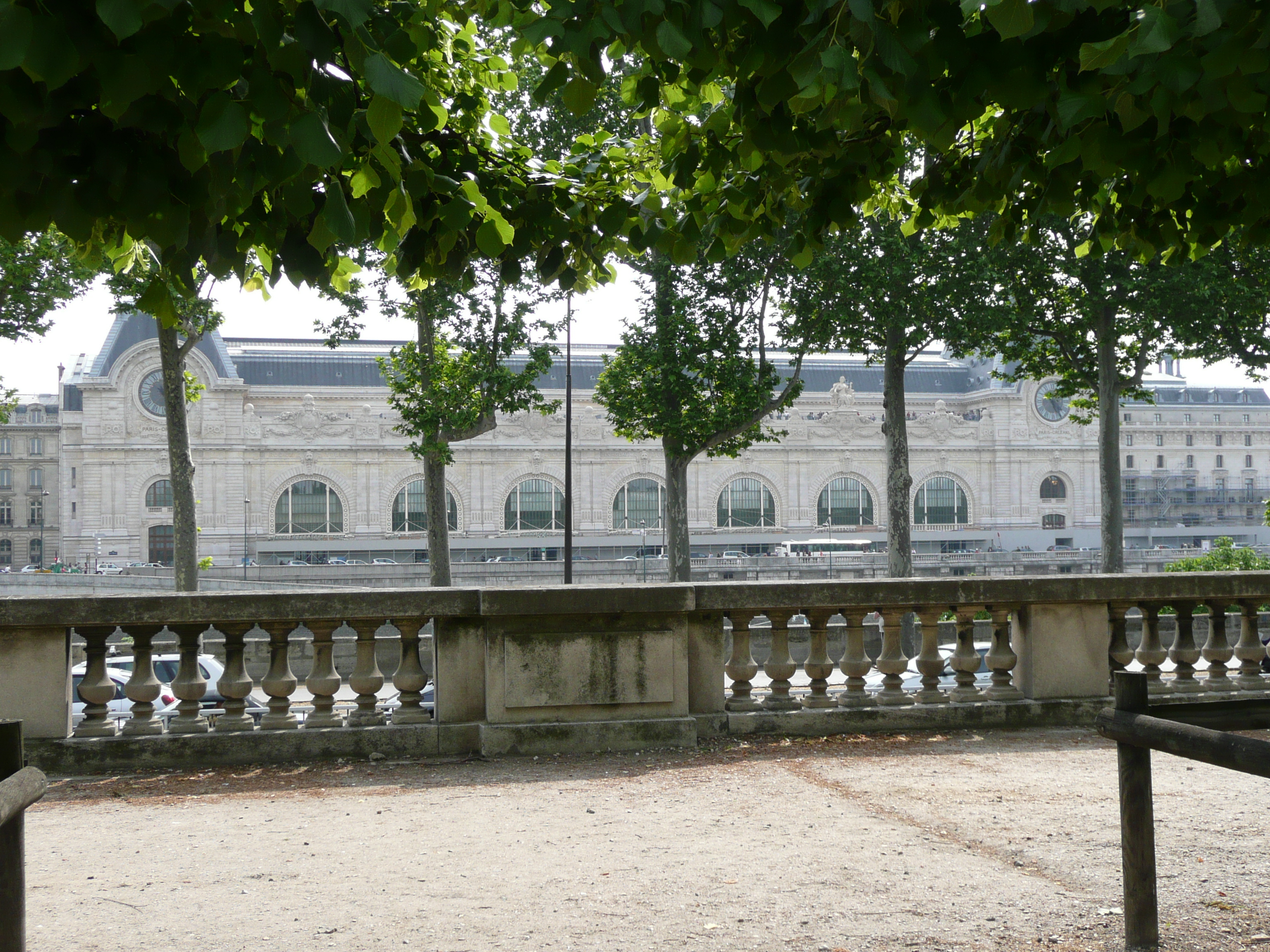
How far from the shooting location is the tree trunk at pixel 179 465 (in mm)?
23203

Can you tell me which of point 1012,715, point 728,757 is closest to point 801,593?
point 728,757

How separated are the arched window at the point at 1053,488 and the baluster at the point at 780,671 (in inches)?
3466

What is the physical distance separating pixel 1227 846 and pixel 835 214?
2894 mm

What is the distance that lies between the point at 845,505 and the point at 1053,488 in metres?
19.8

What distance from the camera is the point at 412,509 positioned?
258ft

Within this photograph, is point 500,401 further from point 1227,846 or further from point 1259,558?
point 1227,846

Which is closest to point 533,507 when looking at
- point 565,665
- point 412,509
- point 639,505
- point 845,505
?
point 639,505

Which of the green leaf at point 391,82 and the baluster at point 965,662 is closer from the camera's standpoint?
the green leaf at point 391,82

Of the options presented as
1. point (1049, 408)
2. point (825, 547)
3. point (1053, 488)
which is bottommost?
point (825, 547)

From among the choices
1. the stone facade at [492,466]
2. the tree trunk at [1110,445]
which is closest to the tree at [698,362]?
the tree trunk at [1110,445]

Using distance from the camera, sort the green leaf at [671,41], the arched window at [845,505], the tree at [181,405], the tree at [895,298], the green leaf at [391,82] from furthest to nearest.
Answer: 1. the arched window at [845,505]
2. the tree at [895,298]
3. the tree at [181,405]
4. the green leaf at [671,41]
5. the green leaf at [391,82]

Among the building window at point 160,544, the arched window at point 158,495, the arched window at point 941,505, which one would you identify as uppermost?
the arched window at point 158,495

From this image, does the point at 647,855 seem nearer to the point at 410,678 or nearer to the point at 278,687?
the point at 410,678

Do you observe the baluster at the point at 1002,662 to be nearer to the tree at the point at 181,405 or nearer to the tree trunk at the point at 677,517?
the tree at the point at 181,405
